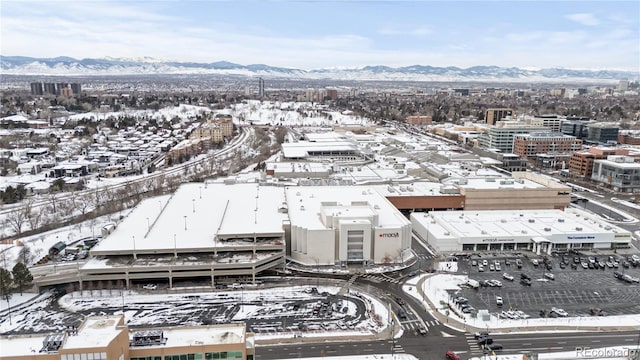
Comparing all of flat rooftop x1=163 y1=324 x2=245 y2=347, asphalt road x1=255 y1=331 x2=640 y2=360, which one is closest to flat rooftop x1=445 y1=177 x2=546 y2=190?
asphalt road x1=255 y1=331 x2=640 y2=360

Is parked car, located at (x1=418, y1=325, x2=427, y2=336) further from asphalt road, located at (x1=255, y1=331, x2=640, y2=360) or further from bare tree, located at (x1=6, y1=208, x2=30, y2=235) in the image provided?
bare tree, located at (x1=6, y1=208, x2=30, y2=235)

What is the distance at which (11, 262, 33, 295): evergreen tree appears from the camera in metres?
28.8

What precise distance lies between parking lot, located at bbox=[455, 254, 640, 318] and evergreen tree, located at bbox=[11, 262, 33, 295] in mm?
26483

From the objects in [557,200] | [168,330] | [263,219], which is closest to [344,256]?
[263,219]

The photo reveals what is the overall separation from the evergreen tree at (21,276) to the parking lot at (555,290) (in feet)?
86.9

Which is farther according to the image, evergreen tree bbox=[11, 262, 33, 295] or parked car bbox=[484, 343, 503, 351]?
evergreen tree bbox=[11, 262, 33, 295]

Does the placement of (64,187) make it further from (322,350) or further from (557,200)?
(557,200)

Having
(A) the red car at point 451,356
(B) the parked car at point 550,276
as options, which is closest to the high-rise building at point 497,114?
(B) the parked car at point 550,276

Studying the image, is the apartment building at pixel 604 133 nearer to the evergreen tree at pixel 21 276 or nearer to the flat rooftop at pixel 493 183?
the flat rooftop at pixel 493 183

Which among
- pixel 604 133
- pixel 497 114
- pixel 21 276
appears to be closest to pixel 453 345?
pixel 21 276

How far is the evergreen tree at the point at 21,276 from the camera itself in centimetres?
2877

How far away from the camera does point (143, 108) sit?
13950 cm

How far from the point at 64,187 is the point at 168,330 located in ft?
151

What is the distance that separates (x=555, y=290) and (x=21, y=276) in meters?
33.3
